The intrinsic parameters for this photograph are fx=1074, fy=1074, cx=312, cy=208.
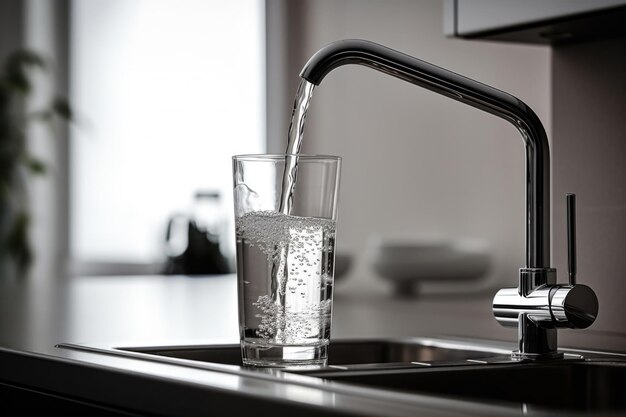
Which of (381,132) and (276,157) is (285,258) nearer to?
(276,157)

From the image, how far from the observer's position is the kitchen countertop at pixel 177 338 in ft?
2.23

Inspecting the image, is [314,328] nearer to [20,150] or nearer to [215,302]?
[215,302]

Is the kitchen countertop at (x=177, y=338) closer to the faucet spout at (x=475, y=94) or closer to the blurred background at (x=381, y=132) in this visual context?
the blurred background at (x=381, y=132)

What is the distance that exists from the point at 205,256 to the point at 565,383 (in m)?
3.63

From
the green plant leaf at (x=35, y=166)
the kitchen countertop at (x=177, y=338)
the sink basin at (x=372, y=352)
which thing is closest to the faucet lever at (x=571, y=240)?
the sink basin at (x=372, y=352)

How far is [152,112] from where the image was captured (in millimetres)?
5738

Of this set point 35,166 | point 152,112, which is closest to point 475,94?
point 152,112

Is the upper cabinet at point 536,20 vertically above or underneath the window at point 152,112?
underneath

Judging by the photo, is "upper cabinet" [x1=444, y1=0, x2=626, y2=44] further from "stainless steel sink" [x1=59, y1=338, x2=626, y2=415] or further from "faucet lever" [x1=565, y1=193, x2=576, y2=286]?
"stainless steel sink" [x1=59, y1=338, x2=626, y2=415]

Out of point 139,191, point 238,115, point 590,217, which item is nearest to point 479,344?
point 590,217

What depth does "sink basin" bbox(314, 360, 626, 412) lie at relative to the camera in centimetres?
89

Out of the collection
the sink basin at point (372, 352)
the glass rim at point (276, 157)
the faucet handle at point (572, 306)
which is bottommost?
the sink basin at point (372, 352)

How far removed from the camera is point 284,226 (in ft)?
3.03

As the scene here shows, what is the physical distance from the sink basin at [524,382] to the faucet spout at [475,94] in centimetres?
11
